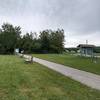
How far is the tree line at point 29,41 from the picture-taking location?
234 ft

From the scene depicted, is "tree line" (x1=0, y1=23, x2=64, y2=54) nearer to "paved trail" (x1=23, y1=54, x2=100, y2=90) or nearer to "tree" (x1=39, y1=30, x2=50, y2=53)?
"tree" (x1=39, y1=30, x2=50, y2=53)

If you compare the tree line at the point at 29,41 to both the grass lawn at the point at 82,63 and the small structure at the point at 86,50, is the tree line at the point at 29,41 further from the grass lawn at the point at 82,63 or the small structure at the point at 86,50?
the grass lawn at the point at 82,63

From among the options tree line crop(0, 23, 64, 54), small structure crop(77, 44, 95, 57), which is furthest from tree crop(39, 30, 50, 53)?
small structure crop(77, 44, 95, 57)

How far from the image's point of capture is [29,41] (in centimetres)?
7719

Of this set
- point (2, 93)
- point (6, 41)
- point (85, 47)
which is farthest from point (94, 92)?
point (6, 41)

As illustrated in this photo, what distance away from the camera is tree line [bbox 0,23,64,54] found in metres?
71.2

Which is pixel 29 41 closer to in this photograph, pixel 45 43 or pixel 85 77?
pixel 45 43

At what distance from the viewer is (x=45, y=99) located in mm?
7625

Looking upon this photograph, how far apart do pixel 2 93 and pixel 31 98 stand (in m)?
1.42

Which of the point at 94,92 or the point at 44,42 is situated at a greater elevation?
the point at 44,42

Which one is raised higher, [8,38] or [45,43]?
[8,38]

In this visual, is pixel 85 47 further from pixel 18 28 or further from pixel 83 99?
pixel 83 99

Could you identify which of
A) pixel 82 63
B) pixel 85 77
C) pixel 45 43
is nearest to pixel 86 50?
pixel 82 63

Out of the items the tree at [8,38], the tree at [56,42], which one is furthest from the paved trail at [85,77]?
the tree at [56,42]
